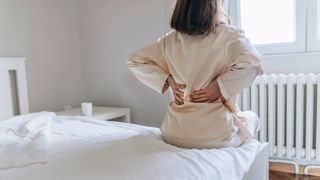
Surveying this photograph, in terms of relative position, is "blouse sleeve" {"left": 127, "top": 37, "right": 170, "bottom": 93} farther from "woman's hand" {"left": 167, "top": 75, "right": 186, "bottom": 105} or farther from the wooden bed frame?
the wooden bed frame

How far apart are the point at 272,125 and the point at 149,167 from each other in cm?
131

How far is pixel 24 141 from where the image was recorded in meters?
1.16

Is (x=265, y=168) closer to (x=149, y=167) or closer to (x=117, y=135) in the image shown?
(x=149, y=167)

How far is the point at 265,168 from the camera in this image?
104cm

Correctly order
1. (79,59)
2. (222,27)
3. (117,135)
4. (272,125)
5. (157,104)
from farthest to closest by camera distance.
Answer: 1. (79,59)
2. (157,104)
3. (272,125)
4. (117,135)
5. (222,27)

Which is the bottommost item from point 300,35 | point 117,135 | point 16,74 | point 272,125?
point 272,125

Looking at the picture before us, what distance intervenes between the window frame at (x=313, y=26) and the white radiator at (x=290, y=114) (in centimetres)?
23

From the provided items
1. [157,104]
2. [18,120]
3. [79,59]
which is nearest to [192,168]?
[18,120]

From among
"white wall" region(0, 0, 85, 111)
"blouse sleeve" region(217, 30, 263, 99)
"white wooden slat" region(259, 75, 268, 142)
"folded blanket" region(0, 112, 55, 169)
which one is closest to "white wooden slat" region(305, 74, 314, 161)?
"white wooden slat" region(259, 75, 268, 142)

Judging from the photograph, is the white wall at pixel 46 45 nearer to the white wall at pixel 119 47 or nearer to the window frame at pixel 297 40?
the white wall at pixel 119 47

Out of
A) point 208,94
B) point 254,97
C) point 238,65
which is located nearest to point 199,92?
point 208,94

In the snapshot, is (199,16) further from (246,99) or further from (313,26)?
(313,26)

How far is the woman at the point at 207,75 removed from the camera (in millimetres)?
949

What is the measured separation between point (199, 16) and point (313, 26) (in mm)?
1200
